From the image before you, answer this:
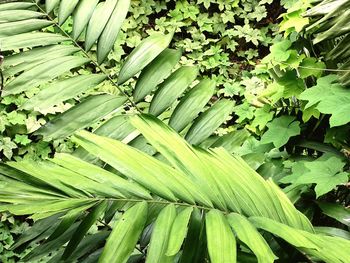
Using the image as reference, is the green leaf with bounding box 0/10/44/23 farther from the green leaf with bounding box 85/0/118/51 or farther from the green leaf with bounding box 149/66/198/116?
the green leaf with bounding box 149/66/198/116

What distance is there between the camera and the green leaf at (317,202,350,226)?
1.29 meters

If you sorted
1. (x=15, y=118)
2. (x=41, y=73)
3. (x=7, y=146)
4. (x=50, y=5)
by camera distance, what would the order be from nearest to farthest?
(x=41, y=73) < (x=50, y=5) < (x=7, y=146) < (x=15, y=118)

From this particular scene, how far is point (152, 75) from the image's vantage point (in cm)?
124

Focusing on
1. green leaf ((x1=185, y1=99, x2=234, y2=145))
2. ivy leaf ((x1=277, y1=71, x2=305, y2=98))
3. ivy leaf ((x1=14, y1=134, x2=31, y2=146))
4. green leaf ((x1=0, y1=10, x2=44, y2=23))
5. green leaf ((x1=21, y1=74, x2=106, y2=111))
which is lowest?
ivy leaf ((x1=14, y1=134, x2=31, y2=146))

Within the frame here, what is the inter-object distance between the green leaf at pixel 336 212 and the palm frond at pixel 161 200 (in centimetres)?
58

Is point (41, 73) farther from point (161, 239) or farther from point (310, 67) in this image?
point (310, 67)

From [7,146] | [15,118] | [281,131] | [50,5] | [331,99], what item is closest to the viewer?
[50,5]

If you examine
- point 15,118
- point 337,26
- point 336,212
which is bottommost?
point 15,118

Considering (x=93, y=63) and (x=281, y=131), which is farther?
(x=281, y=131)

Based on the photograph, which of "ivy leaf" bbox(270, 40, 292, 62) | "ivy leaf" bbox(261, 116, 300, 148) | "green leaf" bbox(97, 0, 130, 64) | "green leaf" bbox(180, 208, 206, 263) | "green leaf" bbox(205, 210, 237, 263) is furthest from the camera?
"ivy leaf" bbox(270, 40, 292, 62)

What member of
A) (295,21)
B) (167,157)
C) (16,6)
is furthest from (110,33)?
(295,21)

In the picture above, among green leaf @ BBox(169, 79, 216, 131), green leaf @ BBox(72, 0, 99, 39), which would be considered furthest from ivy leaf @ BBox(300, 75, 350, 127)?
green leaf @ BBox(72, 0, 99, 39)

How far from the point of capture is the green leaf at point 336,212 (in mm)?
1289

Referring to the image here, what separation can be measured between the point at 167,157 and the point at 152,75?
1.77 ft
